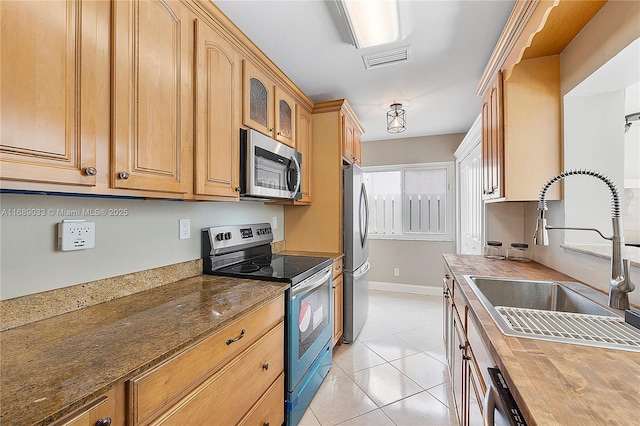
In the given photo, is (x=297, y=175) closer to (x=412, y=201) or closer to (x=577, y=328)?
(x=577, y=328)

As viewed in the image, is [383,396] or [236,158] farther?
[383,396]

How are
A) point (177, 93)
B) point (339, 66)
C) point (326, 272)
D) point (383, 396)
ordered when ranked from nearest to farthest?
point (177, 93) < point (383, 396) < point (326, 272) < point (339, 66)

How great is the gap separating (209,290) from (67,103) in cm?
94

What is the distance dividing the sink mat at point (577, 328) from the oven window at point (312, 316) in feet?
3.48

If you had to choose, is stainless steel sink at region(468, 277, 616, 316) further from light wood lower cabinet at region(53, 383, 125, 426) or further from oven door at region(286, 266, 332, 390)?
light wood lower cabinet at region(53, 383, 125, 426)

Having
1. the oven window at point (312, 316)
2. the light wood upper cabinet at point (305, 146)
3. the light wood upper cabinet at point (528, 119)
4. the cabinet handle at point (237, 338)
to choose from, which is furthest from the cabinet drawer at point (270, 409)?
the light wood upper cabinet at point (528, 119)

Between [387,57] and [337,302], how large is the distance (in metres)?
2.05

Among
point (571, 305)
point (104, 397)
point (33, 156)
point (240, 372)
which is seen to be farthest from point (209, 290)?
point (571, 305)

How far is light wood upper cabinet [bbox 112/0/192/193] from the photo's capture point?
1.03 meters

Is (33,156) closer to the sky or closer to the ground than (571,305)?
closer to the sky

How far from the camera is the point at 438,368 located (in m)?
2.26

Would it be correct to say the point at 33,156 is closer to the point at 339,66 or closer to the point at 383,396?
the point at 339,66

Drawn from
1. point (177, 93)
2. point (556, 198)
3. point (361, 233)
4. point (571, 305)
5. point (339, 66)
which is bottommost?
point (571, 305)

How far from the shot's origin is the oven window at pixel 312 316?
1.71m
